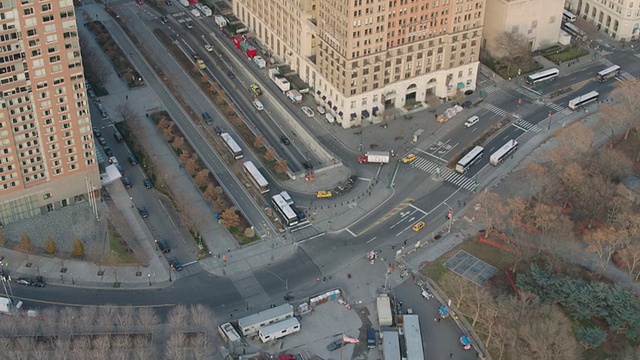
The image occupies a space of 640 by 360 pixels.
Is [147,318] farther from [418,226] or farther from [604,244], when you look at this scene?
→ [604,244]

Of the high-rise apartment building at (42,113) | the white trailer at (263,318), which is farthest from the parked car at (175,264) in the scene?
the high-rise apartment building at (42,113)

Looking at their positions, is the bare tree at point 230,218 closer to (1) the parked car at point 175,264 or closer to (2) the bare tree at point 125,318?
(1) the parked car at point 175,264

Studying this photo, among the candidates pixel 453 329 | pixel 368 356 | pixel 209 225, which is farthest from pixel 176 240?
pixel 453 329

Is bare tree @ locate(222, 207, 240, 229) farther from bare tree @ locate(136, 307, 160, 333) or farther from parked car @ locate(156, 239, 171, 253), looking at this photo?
bare tree @ locate(136, 307, 160, 333)

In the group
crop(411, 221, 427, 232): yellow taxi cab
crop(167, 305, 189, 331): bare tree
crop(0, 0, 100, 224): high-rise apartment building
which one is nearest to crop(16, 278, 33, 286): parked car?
crop(0, 0, 100, 224): high-rise apartment building

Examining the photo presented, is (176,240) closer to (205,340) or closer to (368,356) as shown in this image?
(205,340)
